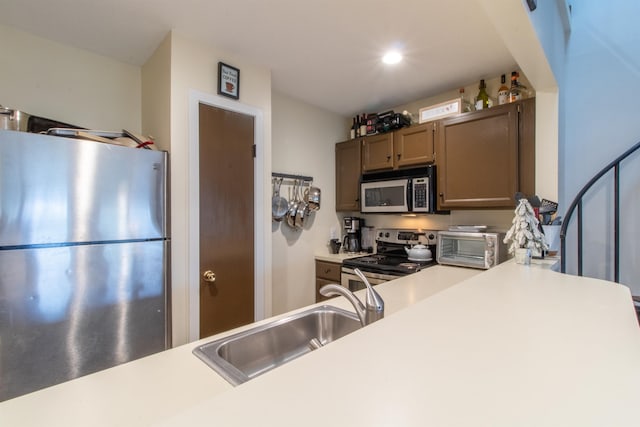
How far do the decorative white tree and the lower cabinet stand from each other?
146 centimetres

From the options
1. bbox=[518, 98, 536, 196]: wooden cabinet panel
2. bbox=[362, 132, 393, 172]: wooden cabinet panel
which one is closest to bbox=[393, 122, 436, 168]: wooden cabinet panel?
bbox=[362, 132, 393, 172]: wooden cabinet panel

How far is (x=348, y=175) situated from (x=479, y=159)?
1.29 metres

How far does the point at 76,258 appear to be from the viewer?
1313 mm

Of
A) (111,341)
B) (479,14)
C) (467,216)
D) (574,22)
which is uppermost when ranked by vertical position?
(574,22)

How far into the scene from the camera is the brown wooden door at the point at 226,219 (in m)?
1.84

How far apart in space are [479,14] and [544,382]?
1875 mm

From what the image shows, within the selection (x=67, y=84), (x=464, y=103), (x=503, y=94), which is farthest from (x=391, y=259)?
(x=67, y=84)

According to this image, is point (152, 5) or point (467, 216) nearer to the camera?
point (152, 5)

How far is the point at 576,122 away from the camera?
218 cm

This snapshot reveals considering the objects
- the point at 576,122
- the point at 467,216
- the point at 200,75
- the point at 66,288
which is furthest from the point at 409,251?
the point at 66,288

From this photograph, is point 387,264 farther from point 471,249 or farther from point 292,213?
point 292,213

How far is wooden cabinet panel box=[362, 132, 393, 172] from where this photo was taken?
2.72 metres

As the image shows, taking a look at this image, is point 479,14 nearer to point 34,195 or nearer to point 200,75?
point 200,75

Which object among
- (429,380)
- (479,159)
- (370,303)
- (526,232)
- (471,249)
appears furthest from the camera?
(471,249)
